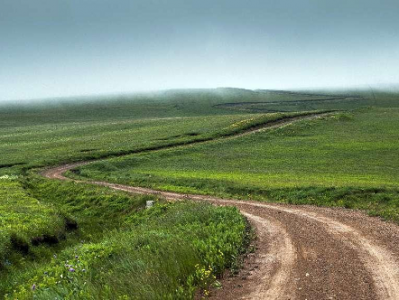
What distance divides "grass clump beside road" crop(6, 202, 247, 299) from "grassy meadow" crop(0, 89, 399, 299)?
46 millimetres

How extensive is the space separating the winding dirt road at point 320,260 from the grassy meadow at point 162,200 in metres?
0.94

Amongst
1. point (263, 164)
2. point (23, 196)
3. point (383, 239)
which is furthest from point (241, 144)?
point (383, 239)

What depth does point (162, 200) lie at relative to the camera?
28.7 metres

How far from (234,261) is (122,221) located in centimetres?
1586

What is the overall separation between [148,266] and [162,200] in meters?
17.4

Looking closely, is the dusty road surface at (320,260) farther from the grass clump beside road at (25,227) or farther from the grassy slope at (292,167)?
the grass clump beside road at (25,227)

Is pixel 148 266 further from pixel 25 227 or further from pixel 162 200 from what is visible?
pixel 162 200

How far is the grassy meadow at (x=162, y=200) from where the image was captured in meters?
11.8

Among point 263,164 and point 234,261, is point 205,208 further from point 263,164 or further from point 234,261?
point 263,164

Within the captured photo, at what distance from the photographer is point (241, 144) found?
61594mm

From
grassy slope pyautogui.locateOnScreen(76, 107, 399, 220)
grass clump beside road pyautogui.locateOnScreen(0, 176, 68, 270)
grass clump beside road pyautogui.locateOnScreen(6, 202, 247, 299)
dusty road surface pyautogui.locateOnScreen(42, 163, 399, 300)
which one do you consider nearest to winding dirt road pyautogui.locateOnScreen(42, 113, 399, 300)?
dusty road surface pyautogui.locateOnScreen(42, 163, 399, 300)

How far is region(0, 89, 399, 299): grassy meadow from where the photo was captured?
11.8 m

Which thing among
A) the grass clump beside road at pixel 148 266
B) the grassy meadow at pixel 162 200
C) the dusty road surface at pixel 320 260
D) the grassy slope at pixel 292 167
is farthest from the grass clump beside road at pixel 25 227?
the grassy slope at pixel 292 167

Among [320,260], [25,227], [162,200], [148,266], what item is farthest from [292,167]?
[148,266]
